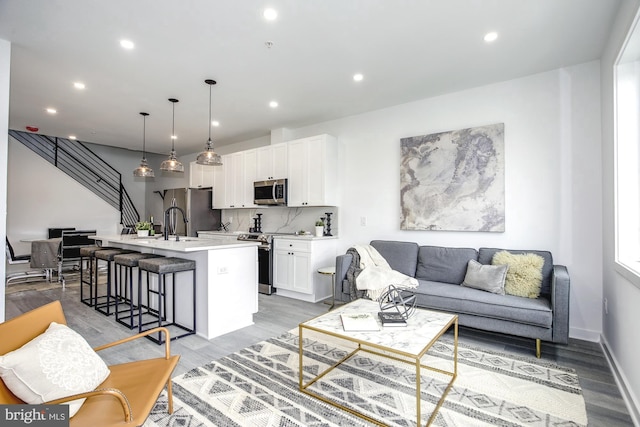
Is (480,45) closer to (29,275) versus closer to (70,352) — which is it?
(70,352)

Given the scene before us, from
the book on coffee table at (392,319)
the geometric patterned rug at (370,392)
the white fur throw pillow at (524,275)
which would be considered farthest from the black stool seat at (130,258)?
the white fur throw pillow at (524,275)

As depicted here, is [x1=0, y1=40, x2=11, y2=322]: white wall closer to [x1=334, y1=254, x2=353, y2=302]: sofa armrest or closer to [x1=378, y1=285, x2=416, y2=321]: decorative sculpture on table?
[x1=334, y1=254, x2=353, y2=302]: sofa armrest

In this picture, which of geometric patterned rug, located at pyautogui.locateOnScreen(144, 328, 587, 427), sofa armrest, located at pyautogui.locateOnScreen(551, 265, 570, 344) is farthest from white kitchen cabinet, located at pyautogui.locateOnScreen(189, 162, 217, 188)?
sofa armrest, located at pyautogui.locateOnScreen(551, 265, 570, 344)

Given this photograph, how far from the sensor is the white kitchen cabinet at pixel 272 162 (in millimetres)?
5127

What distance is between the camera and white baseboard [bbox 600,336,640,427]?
185cm

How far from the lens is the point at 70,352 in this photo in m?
1.42

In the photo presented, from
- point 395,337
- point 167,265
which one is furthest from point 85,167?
point 395,337

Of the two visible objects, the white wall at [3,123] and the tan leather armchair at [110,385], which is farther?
the white wall at [3,123]

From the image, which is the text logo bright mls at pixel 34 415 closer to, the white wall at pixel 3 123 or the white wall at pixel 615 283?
the white wall at pixel 3 123

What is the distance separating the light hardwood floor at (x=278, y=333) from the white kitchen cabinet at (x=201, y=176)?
3.11m

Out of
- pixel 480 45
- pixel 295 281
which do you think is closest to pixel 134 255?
pixel 295 281

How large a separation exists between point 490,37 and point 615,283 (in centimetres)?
225

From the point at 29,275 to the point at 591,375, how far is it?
796 cm

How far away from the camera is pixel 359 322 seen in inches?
82.9
